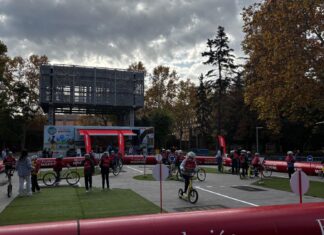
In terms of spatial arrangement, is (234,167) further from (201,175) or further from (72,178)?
(72,178)

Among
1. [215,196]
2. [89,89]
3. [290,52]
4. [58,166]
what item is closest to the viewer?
[215,196]

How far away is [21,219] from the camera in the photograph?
40.9 feet

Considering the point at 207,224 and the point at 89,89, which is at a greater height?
the point at 89,89

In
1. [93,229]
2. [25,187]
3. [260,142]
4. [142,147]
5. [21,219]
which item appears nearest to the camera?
[93,229]

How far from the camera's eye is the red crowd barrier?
17.5 feet

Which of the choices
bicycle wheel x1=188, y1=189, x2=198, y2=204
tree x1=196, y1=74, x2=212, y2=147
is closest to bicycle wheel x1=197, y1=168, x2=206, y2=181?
bicycle wheel x1=188, y1=189, x2=198, y2=204

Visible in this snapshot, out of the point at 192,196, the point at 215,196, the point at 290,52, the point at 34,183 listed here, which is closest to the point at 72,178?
the point at 34,183

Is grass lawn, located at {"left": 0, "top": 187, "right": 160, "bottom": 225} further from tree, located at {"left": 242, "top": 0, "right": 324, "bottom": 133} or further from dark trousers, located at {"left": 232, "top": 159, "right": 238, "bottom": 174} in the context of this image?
tree, located at {"left": 242, "top": 0, "right": 324, "bottom": 133}

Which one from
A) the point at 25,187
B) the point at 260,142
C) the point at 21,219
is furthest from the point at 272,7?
the point at 260,142

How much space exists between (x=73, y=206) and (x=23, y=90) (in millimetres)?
55156

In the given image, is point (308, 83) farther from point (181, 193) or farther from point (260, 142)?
point (260, 142)

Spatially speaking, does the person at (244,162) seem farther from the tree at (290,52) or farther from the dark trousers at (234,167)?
the tree at (290,52)

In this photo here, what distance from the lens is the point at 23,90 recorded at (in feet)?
217

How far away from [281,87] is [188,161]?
1423cm
